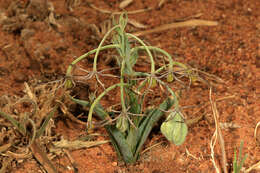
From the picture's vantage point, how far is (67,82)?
1.38 metres

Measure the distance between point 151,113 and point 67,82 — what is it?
0.36 metres

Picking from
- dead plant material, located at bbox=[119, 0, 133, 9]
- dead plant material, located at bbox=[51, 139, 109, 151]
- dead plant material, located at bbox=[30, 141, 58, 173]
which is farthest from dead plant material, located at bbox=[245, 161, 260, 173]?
dead plant material, located at bbox=[119, 0, 133, 9]

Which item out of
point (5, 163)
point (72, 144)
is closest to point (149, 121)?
point (72, 144)

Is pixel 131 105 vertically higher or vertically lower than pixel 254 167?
higher

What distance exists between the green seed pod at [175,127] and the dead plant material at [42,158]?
0.55 m

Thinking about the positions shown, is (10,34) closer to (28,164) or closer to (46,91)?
(46,91)

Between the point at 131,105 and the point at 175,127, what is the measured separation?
225 mm

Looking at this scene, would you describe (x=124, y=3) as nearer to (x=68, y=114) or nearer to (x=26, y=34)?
(x=26, y=34)

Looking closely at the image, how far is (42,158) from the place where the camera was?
165cm

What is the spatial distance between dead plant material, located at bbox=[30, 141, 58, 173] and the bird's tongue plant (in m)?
0.28

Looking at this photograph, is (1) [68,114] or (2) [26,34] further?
(2) [26,34]

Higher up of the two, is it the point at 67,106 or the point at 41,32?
the point at 41,32

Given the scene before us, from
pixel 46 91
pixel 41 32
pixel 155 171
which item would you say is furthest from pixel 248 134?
pixel 41 32

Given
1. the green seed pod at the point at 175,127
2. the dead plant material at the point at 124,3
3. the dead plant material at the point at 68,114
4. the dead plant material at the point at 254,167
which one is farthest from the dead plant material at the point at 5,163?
the dead plant material at the point at 124,3
